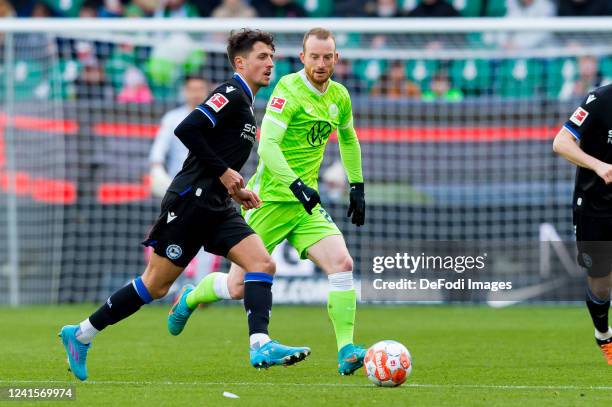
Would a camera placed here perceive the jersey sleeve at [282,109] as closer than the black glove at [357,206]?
Yes

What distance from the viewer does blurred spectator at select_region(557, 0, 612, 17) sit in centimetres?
1785

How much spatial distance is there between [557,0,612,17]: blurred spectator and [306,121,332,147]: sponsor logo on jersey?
10350 mm

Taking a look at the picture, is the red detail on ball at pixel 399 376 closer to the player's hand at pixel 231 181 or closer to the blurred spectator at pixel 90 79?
the player's hand at pixel 231 181

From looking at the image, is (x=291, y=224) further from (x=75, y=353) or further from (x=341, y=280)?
(x=75, y=353)

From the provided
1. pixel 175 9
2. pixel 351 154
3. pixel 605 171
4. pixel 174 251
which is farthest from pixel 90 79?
pixel 605 171

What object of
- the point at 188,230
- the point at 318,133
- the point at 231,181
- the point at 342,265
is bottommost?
the point at 342,265

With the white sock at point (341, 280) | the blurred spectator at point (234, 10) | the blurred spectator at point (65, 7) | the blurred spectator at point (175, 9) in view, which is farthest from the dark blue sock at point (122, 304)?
the blurred spectator at point (65, 7)

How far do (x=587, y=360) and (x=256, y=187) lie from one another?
104 inches

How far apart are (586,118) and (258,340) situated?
2.78 m

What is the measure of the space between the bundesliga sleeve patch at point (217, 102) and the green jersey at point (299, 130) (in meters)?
0.60

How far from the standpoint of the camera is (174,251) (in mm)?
7578

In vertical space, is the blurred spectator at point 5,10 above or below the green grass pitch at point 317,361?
above

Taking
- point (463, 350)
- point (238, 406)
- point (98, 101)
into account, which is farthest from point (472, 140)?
point (238, 406)

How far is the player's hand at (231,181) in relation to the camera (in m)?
7.50
